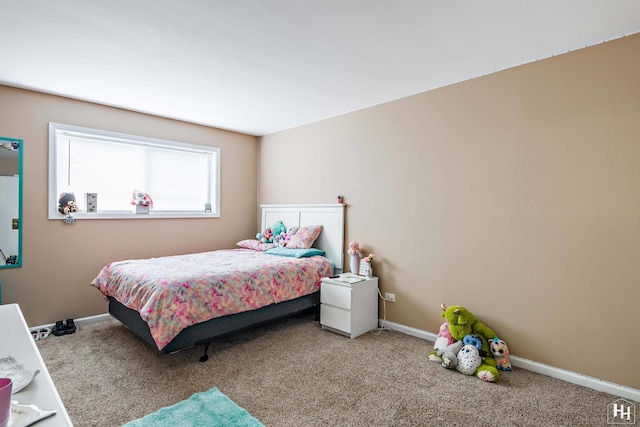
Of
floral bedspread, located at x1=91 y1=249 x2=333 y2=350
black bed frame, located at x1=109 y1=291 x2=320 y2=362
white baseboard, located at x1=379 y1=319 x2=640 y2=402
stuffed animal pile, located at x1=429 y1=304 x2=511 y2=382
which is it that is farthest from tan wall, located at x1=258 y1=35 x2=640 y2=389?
black bed frame, located at x1=109 y1=291 x2=320 y2=362

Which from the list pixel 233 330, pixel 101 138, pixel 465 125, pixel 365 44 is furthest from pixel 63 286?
pixel 465 125

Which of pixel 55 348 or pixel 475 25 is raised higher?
pixel 475 25

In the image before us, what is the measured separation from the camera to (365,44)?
2434mm

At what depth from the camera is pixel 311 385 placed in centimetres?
245

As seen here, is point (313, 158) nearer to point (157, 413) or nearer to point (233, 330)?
point (233, 330)

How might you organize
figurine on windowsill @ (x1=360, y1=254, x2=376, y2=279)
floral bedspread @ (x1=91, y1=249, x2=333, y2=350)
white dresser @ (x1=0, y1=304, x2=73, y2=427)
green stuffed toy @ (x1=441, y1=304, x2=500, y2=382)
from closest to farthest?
white dresser @ (x1=0, y1=304, x2=73, y2=427)
floral bedspread @ (x1=91, y1=249, x2=333, y2=350)
green stuffed toy @ (x1=441, y1=304, x2=500, y2=382)
figurine on windowsill @ (x1=360, y1=254, x2=376, y2=279)

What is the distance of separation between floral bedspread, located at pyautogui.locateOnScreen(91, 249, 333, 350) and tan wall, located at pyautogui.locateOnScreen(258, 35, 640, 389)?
942 millimetres

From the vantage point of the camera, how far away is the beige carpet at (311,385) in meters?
2.09

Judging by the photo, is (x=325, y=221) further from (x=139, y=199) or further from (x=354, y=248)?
(x=139, y=199)

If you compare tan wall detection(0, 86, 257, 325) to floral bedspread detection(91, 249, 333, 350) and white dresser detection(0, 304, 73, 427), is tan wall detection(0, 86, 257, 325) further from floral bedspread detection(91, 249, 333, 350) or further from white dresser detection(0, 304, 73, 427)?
white dresser detection(0, 304, 73, 427)

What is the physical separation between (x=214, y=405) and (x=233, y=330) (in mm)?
888

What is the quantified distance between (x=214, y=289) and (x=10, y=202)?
2.26 meters

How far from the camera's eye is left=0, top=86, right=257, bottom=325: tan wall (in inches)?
132
